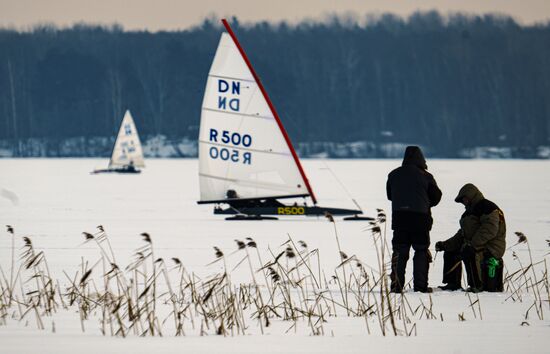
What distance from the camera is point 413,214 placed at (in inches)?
342

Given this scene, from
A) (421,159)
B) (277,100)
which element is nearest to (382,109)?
(277,100)

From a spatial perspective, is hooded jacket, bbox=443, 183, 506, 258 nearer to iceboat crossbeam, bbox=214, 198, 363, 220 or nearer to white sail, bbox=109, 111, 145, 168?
iceboat crossbeam, bbox=214, 198, 363, 220

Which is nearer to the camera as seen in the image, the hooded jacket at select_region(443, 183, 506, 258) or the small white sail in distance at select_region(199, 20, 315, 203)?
the hooded jacket at select_region(443, 183, 506, 258)

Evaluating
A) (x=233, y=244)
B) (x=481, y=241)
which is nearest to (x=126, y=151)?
(x=233, y=244)

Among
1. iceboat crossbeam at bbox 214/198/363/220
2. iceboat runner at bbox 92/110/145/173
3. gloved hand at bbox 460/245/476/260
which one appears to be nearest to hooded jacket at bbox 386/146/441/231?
gloved hand at bbox 460/245/476/260

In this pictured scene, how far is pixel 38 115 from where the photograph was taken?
101 meters

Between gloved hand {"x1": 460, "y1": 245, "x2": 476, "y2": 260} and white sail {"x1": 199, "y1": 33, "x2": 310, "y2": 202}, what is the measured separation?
1074cm

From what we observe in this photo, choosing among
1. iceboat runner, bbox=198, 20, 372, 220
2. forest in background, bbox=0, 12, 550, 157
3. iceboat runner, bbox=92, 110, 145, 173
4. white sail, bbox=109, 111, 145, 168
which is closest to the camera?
iceboat runner, bbox=198, 20, 372, 220

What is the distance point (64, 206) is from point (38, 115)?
262 feet

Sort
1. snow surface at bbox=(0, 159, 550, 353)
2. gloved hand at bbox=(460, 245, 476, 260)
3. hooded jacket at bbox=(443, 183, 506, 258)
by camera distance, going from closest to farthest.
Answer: snow surface at bbox=(0, 159, 550, 353)
hooded jacket at bbox=(443, 183, 506, 258)
gloved hand at bbox=(460, 245, 476, 260)

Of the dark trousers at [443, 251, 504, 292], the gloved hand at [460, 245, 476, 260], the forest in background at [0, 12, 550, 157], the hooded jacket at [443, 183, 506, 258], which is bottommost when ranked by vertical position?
the dark trousers at [443, 251, 504, 292]

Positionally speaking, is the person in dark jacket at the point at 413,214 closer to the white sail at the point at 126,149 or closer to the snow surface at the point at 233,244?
the snow surface at the point at 233,244

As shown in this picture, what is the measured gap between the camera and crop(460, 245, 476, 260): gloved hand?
8.66 meters

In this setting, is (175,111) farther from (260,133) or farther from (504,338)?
(504,338)
